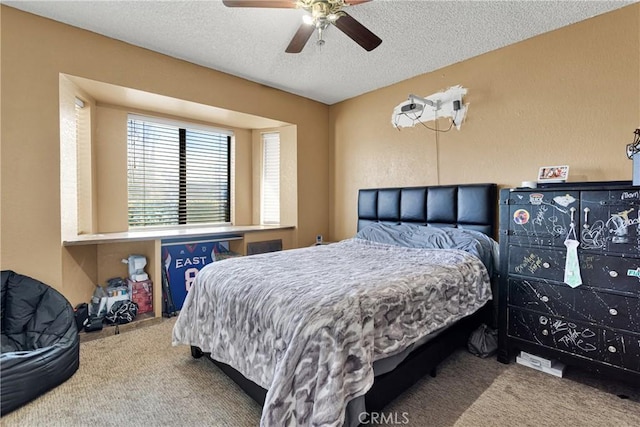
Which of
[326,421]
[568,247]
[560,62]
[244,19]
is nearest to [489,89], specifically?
[560,62]

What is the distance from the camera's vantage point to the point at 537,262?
2184 mm

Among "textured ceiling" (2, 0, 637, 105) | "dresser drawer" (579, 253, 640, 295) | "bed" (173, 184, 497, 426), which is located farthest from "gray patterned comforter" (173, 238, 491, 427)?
"textured ceiling" (2, 0, 637, 105)

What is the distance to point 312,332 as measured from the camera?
1363mm

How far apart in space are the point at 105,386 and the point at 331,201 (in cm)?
325

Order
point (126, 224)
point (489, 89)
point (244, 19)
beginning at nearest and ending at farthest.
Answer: point (244, 19), point (489, 89), point (126, 224)

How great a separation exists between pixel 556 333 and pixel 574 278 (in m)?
0.41

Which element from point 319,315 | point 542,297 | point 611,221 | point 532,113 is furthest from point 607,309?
point 319,315

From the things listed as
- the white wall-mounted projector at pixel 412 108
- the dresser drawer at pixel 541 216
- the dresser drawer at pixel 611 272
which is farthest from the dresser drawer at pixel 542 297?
the white wall-mounted projector at pixel 412 108

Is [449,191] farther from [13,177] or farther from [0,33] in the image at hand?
[0,33]

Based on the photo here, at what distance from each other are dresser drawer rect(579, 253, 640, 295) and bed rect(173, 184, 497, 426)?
627 millimetres

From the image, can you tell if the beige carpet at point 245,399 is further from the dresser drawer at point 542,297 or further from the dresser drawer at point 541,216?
the dresser drawer at point 541,216

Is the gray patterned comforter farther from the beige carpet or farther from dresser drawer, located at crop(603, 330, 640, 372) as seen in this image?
dresser drawer, located at crop(603, 330, 640, 372)

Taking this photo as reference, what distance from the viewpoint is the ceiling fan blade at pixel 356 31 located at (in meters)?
1.87

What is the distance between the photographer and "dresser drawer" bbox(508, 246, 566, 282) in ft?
6.84
